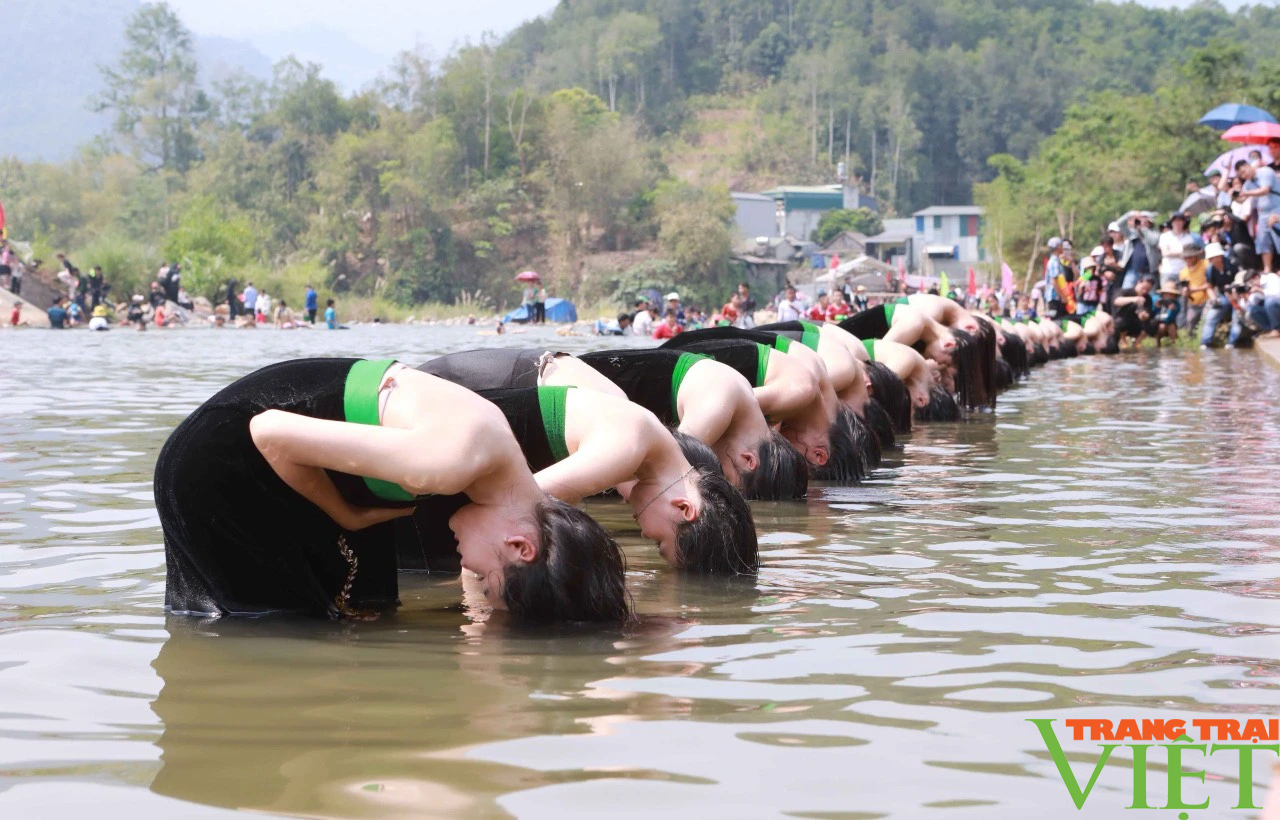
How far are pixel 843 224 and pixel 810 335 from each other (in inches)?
3963

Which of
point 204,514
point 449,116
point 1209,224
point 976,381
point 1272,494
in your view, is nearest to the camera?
point 204,514

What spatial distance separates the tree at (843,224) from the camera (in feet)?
354

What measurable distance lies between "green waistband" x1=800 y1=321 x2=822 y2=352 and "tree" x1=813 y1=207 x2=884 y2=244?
3842 inches

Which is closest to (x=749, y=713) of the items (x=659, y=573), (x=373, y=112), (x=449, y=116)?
(x=659, y=573)

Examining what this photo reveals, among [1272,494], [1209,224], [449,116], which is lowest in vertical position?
[1272,494]

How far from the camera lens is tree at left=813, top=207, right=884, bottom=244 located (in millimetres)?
107750

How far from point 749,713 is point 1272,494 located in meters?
4.90

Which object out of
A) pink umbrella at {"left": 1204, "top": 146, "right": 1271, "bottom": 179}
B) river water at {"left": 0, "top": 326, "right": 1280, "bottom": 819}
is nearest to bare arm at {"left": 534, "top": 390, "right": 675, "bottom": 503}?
river water at {"left": 0, "top": 326, "right": 1280, "bottom": 819}

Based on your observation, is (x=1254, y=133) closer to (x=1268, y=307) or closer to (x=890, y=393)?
(x=1268, y=307)

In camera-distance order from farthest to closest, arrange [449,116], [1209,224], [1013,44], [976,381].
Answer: [1013,44] < [449,116] < [1209,224] < [976,381]

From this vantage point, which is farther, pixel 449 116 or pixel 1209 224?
pixel 449 116

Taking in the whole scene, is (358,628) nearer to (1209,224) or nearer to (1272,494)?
(1272,494)

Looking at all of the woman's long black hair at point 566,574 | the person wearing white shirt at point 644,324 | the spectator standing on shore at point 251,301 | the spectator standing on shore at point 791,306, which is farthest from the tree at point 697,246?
the woman's long black hair at point 566,574

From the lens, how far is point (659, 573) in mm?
5566
